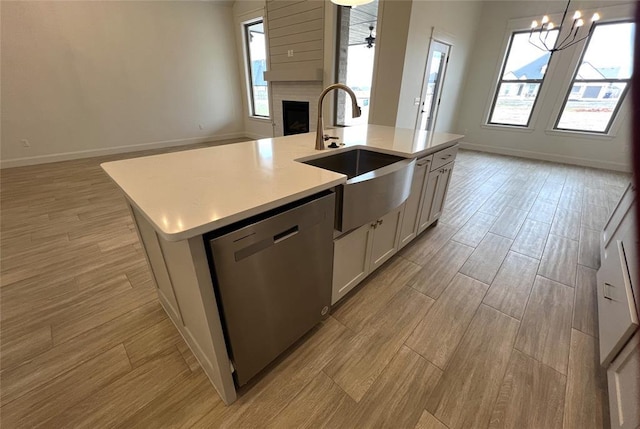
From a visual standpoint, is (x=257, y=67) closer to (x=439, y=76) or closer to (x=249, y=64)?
(x=249, y=64)

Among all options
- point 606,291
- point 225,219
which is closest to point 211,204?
point 225,219

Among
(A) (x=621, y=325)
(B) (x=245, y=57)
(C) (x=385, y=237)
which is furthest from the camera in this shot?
(B) (x=245, y=57)

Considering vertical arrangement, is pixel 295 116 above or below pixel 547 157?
above

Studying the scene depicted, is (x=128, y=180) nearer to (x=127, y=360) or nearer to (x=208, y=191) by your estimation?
(x=208, y=191)

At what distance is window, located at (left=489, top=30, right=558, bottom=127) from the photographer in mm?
5047

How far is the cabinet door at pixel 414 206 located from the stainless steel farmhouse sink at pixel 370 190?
9.9 inches

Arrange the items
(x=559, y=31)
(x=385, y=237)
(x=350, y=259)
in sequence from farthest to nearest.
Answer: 1. (x=559, y=31)
2. (x=385, y=237)
3. (x=350, y=259)

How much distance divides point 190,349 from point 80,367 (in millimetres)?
544

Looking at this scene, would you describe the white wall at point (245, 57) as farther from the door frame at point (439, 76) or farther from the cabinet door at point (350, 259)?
the cabinet door at point (350, 259)

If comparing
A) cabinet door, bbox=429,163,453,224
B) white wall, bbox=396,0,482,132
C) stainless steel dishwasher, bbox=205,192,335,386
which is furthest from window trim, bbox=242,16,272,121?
stainless steel dishwasher, bbox=205,192,335,386

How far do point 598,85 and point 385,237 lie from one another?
18.4 feet

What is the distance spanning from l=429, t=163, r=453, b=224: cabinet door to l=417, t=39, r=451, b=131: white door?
2.65 metres

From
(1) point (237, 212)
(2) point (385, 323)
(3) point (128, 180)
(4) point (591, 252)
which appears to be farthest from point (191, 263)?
(4) point (591, 252)

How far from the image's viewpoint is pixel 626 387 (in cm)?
111
